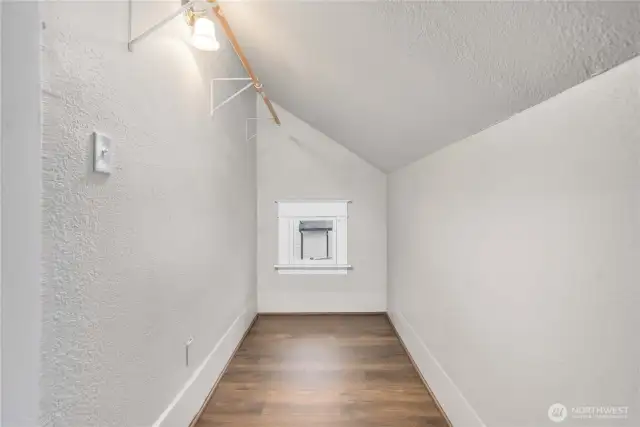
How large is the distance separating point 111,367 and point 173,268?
622 mm

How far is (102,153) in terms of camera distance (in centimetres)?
121

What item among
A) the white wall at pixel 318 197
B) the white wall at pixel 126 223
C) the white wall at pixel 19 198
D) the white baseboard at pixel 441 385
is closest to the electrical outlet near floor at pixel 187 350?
the white wall at pixel 126 223

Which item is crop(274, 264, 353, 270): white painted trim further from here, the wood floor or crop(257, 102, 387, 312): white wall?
the wood floor

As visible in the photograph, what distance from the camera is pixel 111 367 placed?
51.4 inches

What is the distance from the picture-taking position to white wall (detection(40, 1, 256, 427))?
102 cm

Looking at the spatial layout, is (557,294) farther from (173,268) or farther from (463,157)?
(173,268)

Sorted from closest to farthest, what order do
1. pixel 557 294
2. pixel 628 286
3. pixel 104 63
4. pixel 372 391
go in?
pixel 628 286 → pixel 557 294 → pixel 104 63 → pixel 372 391

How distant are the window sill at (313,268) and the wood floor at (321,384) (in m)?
0.74

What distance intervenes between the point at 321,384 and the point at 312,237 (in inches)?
79.8

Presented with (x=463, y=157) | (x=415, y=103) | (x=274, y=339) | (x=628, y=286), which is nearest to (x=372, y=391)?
(x=274, y=339)

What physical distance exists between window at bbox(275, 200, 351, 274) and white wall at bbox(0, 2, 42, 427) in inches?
133

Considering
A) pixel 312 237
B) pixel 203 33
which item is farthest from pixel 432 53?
pixel 312 237

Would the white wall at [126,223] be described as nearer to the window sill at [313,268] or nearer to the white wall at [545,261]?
the white wall at [545,261]

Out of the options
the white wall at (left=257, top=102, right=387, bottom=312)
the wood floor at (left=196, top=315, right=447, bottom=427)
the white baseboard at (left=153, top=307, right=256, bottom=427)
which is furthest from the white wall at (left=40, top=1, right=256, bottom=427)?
the white wall at (left=257, top=102, right=387, bottom=312)
